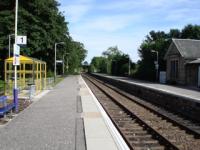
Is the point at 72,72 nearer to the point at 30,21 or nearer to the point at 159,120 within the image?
the point at 30,21

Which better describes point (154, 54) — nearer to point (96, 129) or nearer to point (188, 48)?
point (188, 48)

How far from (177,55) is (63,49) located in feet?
69.0

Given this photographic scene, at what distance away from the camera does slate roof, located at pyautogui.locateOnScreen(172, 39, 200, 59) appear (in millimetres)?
62019

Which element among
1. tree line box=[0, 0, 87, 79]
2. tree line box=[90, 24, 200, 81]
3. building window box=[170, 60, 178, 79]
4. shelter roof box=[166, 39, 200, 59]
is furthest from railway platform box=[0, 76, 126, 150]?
tree line box=[90, 24, 200, 81]

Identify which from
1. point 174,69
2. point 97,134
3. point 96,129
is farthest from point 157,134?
point 174,69

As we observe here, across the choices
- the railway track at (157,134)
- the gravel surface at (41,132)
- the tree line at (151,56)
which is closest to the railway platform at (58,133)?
the gravel surface at (41,132)

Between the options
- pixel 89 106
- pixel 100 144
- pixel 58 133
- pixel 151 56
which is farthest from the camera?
pixel 151 56

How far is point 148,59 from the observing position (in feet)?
293

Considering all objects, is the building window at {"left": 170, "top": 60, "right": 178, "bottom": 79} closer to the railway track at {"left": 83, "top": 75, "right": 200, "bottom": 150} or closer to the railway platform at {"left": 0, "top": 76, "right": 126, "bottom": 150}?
the railway track at {"left": 83, "top": 75, "right": 200, "bottom": 150}

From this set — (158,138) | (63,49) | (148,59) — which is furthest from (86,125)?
(148,59)

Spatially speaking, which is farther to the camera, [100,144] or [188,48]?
[188,48]

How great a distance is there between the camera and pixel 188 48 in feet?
211

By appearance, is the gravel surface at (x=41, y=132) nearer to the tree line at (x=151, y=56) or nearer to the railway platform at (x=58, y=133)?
the railway platform at (x=58, y=133)

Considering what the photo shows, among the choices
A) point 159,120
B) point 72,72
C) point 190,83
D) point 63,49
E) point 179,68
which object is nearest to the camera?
point 159,120
